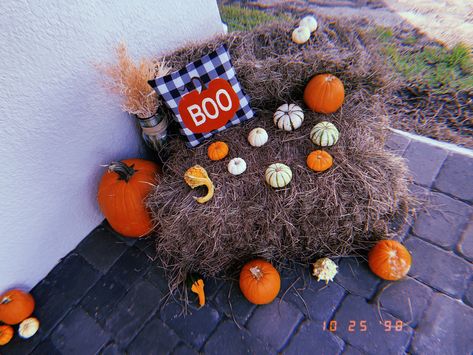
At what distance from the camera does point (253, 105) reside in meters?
2.27

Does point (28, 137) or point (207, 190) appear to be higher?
point (28, 137)

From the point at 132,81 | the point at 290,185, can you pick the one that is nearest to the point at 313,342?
the point at 290,185

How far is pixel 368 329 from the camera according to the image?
181cm

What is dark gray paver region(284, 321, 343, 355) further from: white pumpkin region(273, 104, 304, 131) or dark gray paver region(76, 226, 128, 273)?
dark gray paver region(76, 226, 128, 273)

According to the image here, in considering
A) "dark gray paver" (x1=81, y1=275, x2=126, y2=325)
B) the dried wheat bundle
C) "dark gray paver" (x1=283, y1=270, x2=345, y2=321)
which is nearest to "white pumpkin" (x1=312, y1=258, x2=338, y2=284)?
"dark gray paver" (x1=283, y1=270, x2=345, y2=321)

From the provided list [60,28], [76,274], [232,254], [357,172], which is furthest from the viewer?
[76,274]

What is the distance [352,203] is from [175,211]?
1.06 meters

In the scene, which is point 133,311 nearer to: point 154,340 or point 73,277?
point 154,340

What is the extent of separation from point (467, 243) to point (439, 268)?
0.88 feet

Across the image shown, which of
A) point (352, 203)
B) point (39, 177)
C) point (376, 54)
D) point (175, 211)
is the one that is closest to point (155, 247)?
point (175, 211)

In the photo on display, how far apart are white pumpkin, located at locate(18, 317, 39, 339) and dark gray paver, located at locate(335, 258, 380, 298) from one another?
194 cm

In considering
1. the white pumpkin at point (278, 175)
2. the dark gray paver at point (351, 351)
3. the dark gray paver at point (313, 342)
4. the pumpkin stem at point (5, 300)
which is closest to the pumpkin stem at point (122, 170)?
the white pumpkin at point (278, 175)

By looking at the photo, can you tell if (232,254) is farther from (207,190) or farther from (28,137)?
(28,137)
